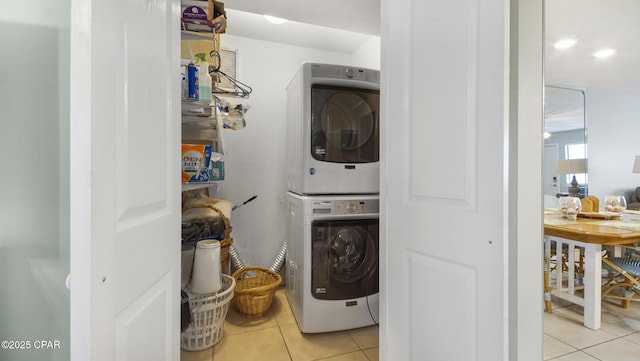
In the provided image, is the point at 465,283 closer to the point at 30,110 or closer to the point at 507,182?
the point at 507,182

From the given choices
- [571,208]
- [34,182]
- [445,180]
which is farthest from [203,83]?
[571,208]

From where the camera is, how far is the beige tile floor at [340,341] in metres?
1.71

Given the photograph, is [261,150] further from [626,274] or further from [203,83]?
[626,274]

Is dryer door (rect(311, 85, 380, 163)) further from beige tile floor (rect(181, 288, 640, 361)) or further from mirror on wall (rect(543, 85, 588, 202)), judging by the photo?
mirror on wall (rect(543, 85, 588, 202))

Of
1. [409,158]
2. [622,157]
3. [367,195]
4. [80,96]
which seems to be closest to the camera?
[80,96]

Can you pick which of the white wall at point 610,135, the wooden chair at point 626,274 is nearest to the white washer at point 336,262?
the wooden chair at point 626,274

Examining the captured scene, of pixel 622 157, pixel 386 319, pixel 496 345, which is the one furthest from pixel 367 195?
pixel 622 157

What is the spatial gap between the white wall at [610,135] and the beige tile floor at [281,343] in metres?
4.44

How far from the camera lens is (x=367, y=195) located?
2.01m

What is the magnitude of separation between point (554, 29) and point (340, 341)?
3.06 meters

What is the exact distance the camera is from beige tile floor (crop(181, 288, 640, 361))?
1713 millimetres

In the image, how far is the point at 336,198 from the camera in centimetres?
187

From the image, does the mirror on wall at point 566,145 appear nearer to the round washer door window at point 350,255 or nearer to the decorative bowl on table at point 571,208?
the decorative bowl on table at point 571,208

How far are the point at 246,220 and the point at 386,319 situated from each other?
175cm
